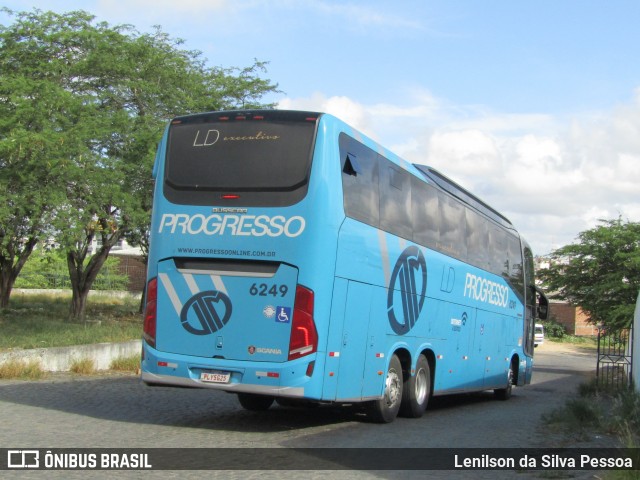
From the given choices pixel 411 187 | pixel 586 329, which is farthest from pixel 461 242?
pixel 586 329

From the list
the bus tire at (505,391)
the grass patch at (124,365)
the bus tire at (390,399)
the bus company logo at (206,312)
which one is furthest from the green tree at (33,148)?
the bus tire at (505,391)

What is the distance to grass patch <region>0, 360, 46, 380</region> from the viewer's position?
16578 mm

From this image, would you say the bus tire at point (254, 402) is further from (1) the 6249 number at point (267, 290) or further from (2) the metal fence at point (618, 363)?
(2) the metal fence at point (618, 363)

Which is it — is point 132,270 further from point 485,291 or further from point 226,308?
point 226,308

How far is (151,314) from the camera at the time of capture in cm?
1095

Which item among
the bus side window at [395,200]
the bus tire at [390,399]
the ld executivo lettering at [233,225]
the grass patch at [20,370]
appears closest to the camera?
the ld executivo lettering at [233,225]

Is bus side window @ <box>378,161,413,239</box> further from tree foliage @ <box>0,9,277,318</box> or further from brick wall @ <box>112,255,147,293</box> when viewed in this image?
brick wall @ <box>112,255,147,293</box>

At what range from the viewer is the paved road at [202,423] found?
31.6 ft

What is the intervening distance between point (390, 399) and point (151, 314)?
4.01 metres

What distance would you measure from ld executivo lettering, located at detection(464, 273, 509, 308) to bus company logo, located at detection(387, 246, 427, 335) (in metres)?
2.69

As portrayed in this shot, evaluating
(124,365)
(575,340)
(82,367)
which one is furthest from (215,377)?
(575,340)

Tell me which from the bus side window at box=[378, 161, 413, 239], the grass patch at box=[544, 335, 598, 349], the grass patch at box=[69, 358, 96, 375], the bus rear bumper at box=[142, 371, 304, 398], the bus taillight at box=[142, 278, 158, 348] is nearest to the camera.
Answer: the bus rear bumper at box=[142, 371, 304, 398]

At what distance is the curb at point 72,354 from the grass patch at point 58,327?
74cm

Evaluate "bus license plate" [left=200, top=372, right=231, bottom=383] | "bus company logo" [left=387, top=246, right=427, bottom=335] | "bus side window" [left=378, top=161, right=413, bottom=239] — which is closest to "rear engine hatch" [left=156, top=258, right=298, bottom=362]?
"bus license plate" [left=200, top=372, right=231, bottom=383]
